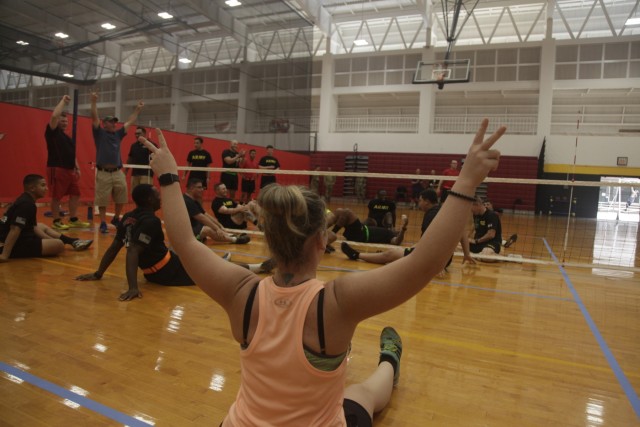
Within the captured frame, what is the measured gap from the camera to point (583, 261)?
289 inches

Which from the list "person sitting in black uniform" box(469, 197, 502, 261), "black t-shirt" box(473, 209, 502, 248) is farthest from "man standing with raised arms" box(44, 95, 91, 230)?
"black t-shirt" box(473, 209, 502, 248)

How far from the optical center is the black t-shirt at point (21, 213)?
4.68m

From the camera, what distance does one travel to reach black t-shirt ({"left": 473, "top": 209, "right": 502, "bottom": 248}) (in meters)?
7.16

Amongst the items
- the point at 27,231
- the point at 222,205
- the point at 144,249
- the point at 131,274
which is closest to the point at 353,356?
the point at 131,274

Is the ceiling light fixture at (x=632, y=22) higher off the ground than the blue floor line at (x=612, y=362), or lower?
higher

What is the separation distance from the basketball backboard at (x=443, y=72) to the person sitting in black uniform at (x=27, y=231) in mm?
14890

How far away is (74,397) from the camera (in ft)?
7.28

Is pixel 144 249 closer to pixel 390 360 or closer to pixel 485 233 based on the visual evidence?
pixel 390 360

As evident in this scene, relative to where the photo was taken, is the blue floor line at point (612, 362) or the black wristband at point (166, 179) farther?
the blue floor line at point (612, 362)

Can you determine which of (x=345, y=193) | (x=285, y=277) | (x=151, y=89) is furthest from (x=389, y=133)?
(x=285, y=277)

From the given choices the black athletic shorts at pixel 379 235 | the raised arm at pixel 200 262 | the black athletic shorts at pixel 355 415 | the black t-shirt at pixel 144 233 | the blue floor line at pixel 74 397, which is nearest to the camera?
the raised arm at pixel 200 262

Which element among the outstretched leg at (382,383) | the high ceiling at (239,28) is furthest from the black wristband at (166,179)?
the high ceiling at (239,28)

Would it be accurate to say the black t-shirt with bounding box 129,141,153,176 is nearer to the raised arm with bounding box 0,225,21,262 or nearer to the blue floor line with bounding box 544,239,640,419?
the raised arm with bounding box 0,225,21,262

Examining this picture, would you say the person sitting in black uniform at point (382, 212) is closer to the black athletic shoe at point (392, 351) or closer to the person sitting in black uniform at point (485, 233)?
the person sitting in black uniform at point (485, 233)
